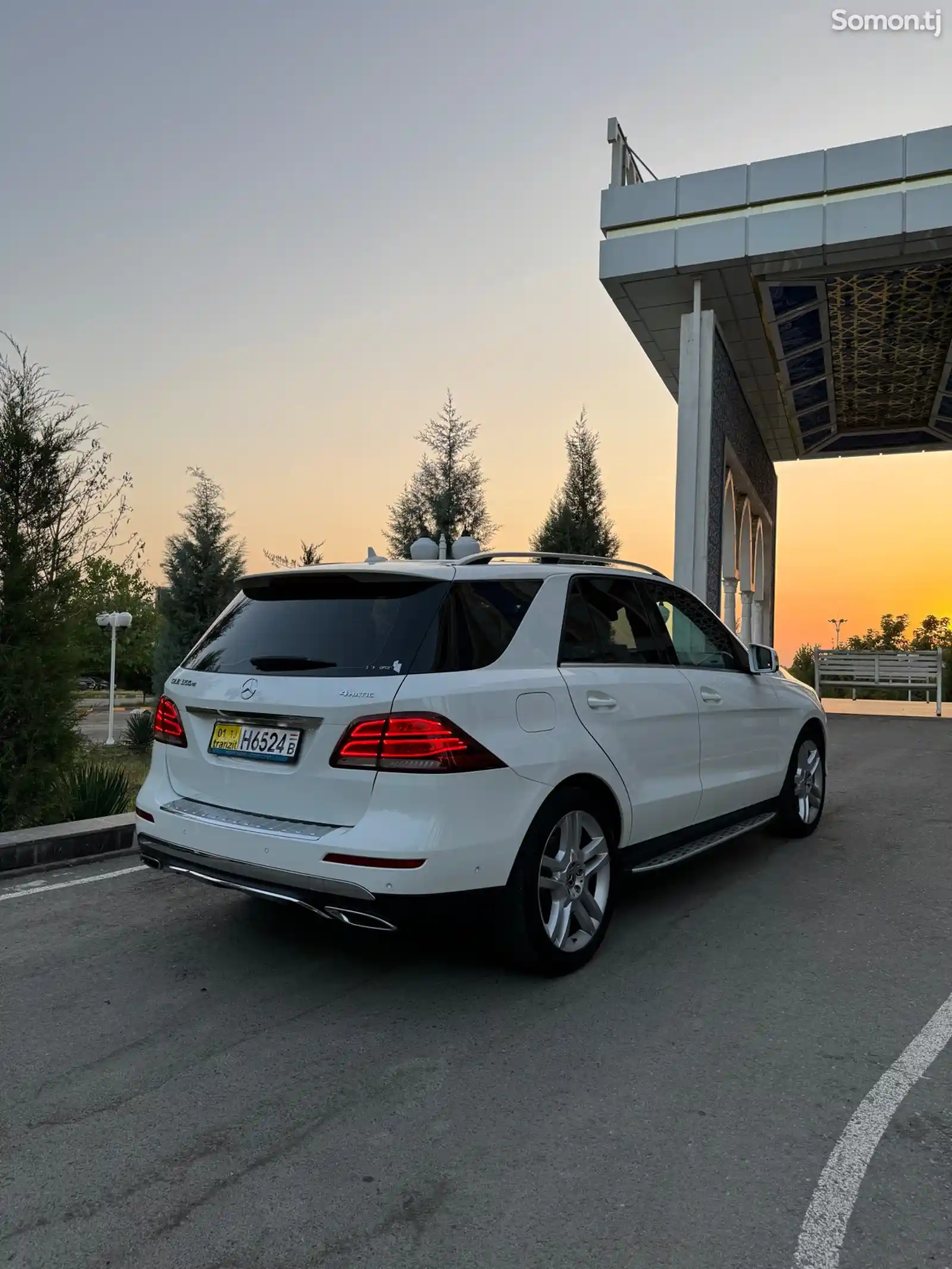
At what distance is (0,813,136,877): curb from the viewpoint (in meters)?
5.50

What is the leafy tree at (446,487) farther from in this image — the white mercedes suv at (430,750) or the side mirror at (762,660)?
the white mercedes suv at (430,750)

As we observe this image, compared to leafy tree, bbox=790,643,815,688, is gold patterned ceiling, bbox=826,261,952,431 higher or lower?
higher

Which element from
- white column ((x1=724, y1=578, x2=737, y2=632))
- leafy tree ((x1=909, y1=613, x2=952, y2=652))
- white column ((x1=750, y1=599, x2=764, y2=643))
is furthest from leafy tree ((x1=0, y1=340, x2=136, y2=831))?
leafy tree ((x1=909, y1=613, x2=952, y2=652))

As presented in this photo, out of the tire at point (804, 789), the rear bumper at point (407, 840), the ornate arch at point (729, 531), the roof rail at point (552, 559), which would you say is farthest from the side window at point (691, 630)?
the ornate arch at point (729, 531)

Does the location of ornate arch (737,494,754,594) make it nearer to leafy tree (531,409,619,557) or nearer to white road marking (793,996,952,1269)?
leafy tree (531,409,619,557)

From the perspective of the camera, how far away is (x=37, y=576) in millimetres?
6371

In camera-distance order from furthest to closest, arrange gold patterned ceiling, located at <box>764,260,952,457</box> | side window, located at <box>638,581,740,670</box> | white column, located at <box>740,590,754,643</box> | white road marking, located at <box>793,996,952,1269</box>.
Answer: white column, located at <box>740,590,754,643</box>
gold patterned ceiling, located at <box>764,260,952,457</box>
side window, located at <box>638,581,740,670</box>
white road marking, located at <box>793,996,952,1269</box>

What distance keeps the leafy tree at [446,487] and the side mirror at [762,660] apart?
2156 centimetres

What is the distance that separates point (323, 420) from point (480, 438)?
979 centimetres

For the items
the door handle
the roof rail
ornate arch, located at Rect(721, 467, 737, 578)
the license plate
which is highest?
ornate arch, located at Rect(721, 467, 737, 578)

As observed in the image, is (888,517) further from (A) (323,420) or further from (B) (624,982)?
(B) (624,982)

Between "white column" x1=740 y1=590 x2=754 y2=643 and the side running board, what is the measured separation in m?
21.2

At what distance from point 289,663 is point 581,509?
21.7 metres

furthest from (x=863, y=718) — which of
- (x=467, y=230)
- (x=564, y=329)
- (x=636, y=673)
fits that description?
(x=636, y=673)
